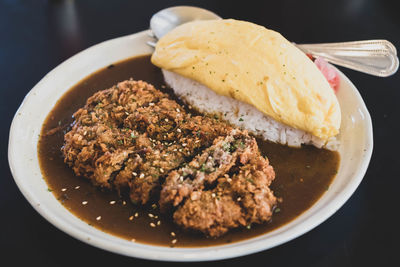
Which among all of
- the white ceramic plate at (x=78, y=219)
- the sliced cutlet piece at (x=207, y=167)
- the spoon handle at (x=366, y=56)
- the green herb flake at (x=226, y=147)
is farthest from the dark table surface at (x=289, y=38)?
the green herb flake at (x=226, y=147)

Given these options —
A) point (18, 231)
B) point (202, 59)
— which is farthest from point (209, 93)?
point (18, 231)

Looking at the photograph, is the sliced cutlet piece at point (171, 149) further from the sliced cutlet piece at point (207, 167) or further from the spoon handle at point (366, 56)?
the spoon handle at point (366, 56)

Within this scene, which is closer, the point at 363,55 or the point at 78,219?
the point at 78,219

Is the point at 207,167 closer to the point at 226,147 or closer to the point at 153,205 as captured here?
the point at 226,147

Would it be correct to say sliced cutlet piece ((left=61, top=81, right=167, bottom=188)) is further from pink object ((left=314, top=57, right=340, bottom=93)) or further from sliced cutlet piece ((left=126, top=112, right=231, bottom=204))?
pink object ((left=314, top=57, right=340, bottom=93))

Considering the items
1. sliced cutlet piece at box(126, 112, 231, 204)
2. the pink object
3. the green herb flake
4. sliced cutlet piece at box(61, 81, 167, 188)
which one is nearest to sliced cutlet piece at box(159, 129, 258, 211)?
the green herb flake

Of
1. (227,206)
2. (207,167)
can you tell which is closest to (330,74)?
(207,167)
